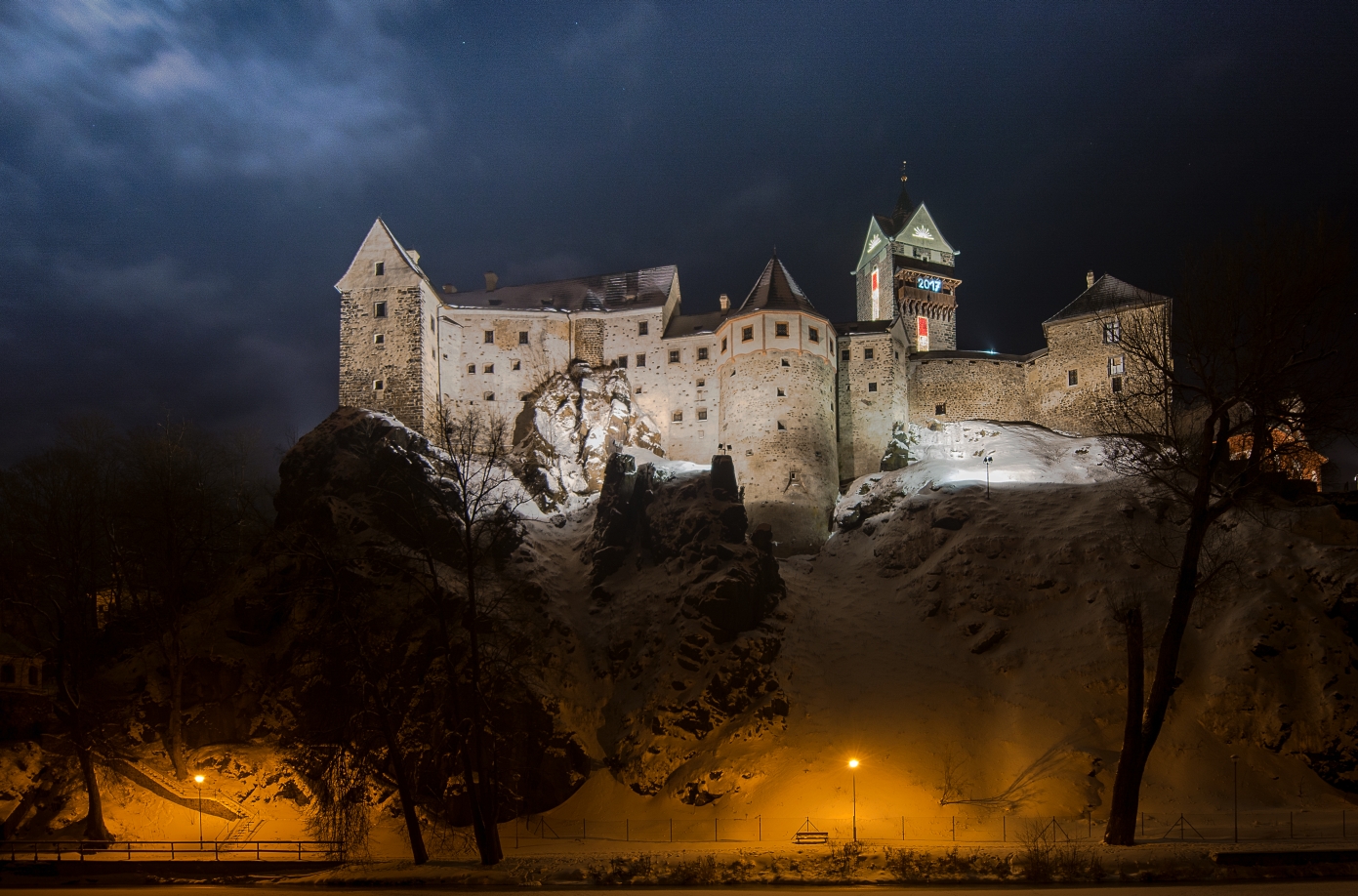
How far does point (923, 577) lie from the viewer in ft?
126

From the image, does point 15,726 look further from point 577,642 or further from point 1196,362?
point 1196,362

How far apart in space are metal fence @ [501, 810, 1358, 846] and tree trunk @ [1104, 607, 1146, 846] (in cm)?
215

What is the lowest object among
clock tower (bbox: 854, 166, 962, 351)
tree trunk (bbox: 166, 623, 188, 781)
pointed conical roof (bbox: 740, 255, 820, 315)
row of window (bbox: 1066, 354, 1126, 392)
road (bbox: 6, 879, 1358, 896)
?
road (bbox: 6, 879, 1358, 896)

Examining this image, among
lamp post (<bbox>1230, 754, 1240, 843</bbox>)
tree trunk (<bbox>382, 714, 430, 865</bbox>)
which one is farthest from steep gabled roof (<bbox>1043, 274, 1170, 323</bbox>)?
tree trunk (<bbox>382, 714, 430, 865</bbox>)

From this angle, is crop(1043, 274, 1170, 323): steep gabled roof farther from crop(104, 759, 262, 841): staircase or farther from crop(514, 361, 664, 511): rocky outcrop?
crop(104, 759, 262, 841): staircase

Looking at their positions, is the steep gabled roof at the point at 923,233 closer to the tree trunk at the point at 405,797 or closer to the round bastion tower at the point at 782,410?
the round bastion tower at the point at 782,410

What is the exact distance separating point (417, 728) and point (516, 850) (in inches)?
255

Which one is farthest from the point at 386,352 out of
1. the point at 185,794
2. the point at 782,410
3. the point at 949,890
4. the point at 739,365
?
the point at 949,890

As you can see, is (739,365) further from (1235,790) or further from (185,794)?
(185,794)

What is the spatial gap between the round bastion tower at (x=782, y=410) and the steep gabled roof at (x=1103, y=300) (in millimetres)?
16687

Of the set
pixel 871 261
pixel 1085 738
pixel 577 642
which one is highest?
pixel 871 261

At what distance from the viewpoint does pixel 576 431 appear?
51.2 m

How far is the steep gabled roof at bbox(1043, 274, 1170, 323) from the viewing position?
56.6 metres

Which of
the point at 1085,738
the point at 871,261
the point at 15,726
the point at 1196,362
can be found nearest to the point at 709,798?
the point at 1085,738
